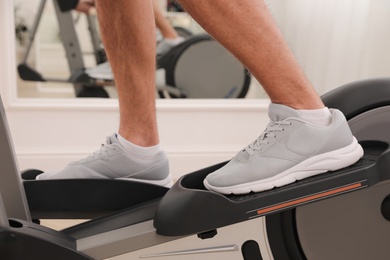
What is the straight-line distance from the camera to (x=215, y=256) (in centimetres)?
120

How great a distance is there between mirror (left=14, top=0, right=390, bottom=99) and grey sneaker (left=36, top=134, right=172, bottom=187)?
1.46 meters

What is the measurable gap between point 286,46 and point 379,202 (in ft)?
1.34

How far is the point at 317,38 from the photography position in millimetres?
2850

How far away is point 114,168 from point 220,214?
1.21 feet

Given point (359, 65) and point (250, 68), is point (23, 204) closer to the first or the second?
point (250, 68)

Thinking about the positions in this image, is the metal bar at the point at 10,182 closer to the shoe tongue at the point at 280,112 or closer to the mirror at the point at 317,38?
the shoe tongue at the point at 280,112

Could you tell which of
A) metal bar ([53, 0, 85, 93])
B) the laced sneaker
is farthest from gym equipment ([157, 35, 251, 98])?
metal bar ([53, 0, 85, 93])

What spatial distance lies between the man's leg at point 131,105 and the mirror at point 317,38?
145 cm

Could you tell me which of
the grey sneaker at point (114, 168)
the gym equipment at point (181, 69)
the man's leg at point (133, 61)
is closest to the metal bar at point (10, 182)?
the grey sneaker at point (114, 168)

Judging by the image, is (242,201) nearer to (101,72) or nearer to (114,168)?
(114,168)

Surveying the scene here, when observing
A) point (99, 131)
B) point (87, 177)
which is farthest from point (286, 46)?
point (99, 131)

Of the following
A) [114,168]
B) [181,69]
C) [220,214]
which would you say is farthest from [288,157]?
[181,69]

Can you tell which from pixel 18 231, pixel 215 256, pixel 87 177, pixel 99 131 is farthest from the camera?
pixel 99 131

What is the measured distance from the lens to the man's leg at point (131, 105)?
138cm
